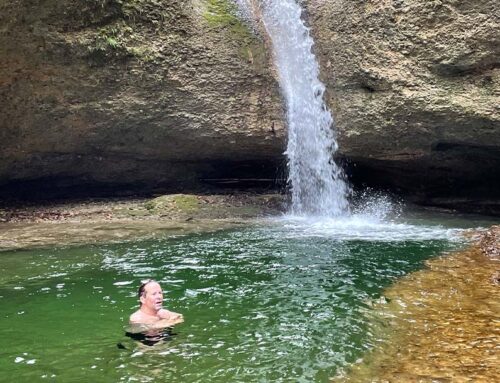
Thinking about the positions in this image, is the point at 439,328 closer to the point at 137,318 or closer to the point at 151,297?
the point at 151,297

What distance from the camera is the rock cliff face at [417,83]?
41.7 feet

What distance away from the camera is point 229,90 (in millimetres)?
15648

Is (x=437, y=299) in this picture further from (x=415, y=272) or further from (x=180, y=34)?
(x=180, y=34)

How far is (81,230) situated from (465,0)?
36.3ft

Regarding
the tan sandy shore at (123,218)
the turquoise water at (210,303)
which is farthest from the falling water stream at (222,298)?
the tan sandy shore at (123,218)

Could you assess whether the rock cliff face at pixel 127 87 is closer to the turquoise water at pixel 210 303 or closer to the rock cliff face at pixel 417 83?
the rock cliff face at pixel 417 83

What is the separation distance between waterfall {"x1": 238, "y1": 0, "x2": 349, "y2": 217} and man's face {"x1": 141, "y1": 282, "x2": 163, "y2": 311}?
416 inches

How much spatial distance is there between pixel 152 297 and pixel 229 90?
36.3 feet

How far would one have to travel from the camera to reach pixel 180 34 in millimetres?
14859

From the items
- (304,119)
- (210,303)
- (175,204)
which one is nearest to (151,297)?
(210,303)

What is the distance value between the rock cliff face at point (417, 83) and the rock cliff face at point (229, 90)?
3 centimetres

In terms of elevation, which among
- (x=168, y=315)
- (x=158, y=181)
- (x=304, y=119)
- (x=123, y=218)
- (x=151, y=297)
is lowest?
(x=123, y=218)

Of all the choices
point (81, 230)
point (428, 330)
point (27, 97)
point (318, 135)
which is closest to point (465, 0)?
point (318, 135)

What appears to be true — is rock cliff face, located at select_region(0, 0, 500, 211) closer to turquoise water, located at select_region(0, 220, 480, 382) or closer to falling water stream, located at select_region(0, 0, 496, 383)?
falling water stream, located at select_region(0, 0, 496, 383)
